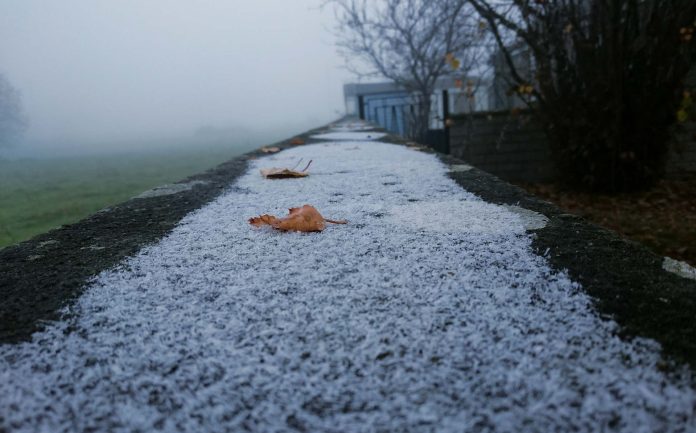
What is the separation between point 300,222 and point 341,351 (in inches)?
22.8

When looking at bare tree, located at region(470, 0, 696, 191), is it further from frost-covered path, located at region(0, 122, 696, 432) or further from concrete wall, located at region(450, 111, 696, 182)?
frost-covered path, located at region(0, 122, 696, 432)

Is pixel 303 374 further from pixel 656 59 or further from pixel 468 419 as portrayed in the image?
pixel 656 59

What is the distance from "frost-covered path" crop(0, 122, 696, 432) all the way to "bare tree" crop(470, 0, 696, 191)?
3689 mm

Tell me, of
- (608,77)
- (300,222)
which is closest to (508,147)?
(608,77)

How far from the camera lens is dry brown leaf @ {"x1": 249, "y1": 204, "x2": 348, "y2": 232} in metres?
1.10

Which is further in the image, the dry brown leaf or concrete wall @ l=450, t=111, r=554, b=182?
concrete wall @ l=450, t=111, r=554, b=182

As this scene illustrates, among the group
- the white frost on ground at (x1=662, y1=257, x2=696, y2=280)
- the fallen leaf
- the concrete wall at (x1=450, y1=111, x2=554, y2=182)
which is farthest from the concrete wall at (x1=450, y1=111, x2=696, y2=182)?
the white frost on ground at (x1=662, y1=257, x2=696, y2=280)

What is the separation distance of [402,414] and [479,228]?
671mm

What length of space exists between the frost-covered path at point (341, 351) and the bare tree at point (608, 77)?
3.69 metres

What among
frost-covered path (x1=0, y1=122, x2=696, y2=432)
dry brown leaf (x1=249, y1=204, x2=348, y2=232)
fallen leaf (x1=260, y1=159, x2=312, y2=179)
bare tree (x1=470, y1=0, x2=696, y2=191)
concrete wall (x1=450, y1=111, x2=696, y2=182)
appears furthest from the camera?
concrete wall (x1=450, y1=111, x2=696, y2=182)

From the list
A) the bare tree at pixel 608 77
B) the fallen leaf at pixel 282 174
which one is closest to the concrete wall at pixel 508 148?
the bare tree at pixel 608 77

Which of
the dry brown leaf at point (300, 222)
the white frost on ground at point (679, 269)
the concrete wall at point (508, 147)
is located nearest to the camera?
the white frost on ground at point (679, 269)

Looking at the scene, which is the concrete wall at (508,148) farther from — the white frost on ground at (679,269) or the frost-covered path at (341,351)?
the frost-covered path at (341,351)

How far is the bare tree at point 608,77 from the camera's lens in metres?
3.68
